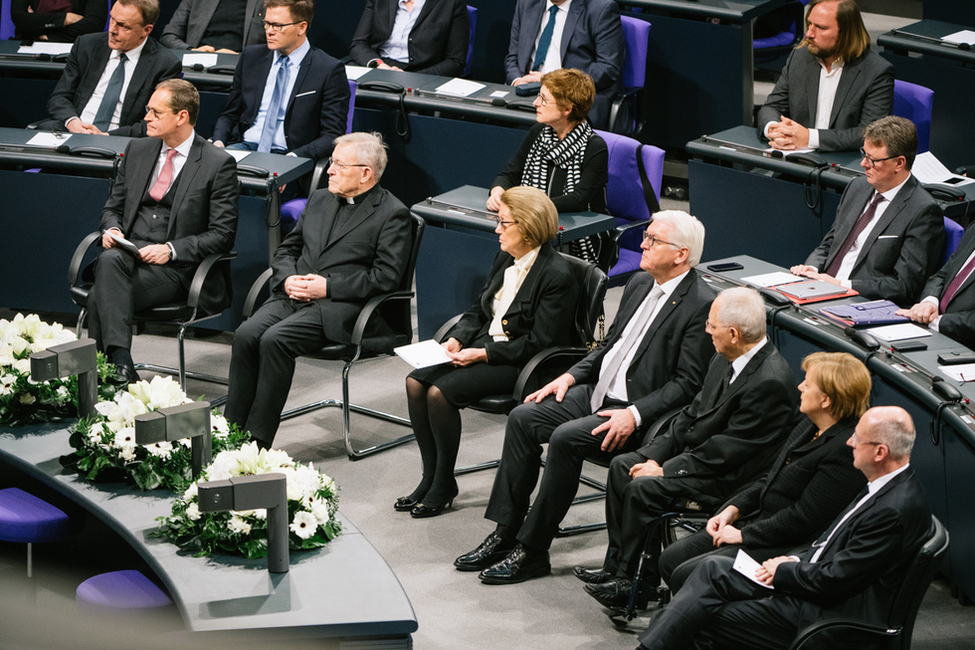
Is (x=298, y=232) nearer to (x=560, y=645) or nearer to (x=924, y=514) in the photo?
(x=560, y=645)

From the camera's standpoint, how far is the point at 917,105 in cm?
568

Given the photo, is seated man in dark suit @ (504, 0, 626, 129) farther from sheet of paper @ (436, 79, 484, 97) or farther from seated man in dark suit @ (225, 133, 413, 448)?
seated man in dark suit @ (225, 133, 413, 448)

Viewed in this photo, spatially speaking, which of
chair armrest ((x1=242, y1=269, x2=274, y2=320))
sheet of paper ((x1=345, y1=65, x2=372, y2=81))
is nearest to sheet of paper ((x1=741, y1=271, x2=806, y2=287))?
chair armrest ((x1=242, y1=269, x2=274, y2=320))

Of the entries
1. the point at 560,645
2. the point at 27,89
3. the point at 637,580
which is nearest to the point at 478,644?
the point at 560,645

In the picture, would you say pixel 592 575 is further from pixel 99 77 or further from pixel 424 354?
pixel 99 77

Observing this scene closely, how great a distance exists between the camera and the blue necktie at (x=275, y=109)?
657cm

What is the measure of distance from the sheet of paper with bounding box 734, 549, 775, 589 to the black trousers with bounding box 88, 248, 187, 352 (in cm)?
299

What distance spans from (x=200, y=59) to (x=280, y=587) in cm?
507

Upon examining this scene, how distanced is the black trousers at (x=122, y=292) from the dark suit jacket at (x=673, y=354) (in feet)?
7.11

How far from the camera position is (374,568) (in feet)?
9.73

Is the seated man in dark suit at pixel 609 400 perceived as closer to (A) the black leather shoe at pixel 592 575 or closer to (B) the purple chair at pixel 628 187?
(A) the black leather shoe at pixel 592 575

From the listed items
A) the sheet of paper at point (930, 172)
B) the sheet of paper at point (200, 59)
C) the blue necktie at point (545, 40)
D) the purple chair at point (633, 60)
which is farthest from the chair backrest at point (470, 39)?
the sheet of paper at point (930, 172)

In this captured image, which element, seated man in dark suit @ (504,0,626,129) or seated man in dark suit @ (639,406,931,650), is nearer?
seated man in dark suit @ (639,406,931,650)

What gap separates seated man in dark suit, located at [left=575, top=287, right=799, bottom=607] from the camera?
151 inches
